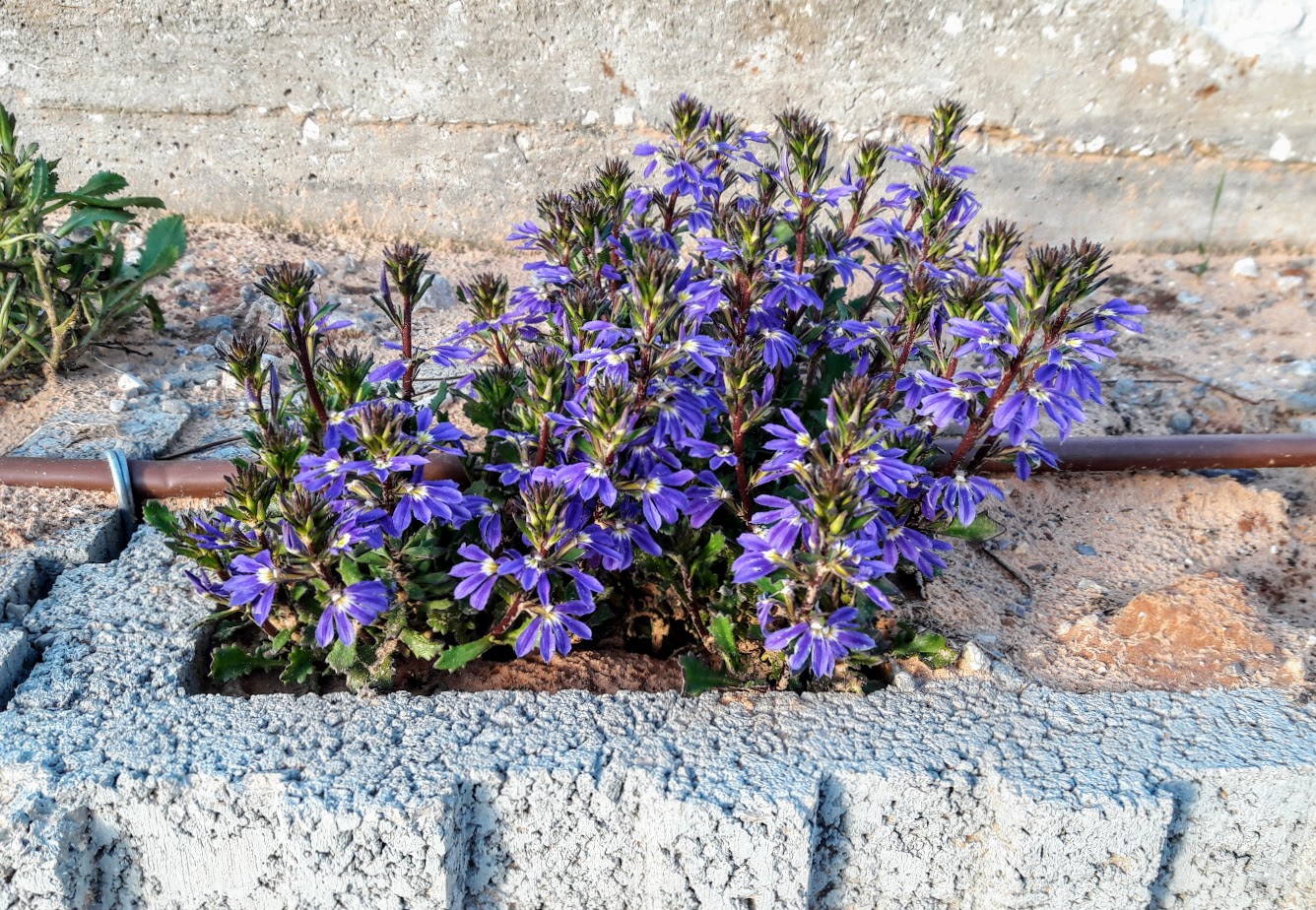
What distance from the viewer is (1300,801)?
1736 mm

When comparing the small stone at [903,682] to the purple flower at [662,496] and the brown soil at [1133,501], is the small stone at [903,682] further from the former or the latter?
the purple flower at [662,496]

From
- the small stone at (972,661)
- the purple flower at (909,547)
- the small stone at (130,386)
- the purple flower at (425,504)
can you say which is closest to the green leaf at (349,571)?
the purple flower at (425,504)

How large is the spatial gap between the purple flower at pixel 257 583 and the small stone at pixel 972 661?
1.24m

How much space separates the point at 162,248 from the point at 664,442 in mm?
1947

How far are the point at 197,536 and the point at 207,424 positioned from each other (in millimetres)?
1085

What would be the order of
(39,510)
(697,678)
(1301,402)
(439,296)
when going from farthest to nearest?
1. (439,296)
2. (1301,402)
3. (39,510)
4. (697,678)

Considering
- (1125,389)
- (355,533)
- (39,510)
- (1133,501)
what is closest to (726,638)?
(355,533)

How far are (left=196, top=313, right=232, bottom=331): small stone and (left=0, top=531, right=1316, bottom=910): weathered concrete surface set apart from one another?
1699 mm

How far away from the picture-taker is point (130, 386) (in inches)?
113

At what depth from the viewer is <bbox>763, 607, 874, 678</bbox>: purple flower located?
5.35ft

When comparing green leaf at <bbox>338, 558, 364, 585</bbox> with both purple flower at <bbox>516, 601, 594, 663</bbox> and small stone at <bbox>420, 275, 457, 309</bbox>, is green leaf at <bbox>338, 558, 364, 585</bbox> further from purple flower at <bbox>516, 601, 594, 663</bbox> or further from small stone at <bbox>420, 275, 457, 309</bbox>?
small stone at <bbox>420, 275, 457, 309</bbox>

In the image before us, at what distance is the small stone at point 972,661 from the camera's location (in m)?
1.93

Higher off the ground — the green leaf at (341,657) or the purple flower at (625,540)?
the purple flower at (625,540)

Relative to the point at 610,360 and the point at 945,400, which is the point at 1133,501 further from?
the point at 610,360
